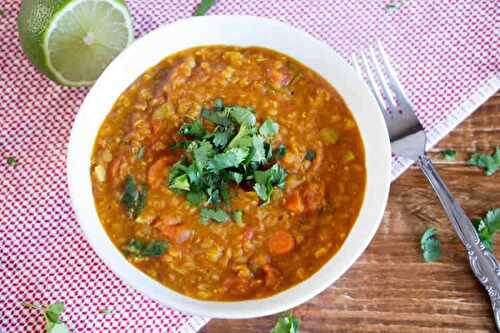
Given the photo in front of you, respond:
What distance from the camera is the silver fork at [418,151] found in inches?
158

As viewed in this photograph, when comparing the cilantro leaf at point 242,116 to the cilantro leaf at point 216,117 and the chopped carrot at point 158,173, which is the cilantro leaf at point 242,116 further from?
the chopped carrot at point 158,173

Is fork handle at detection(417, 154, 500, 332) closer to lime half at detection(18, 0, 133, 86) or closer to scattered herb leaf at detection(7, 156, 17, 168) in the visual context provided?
lime half at detection(18, 0, 133, 86)

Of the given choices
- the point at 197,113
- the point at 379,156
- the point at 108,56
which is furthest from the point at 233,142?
the point at 108,56

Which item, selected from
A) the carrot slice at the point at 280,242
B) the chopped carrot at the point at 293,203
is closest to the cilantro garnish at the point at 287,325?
the carrot slice at the point at 280,242

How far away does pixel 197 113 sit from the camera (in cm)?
374

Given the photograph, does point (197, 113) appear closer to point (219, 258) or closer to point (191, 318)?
point (219, 258)

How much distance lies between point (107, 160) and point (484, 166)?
7.57ft

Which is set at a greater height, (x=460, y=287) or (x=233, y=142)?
(x=233, y=142)

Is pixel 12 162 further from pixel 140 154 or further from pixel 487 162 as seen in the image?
pixel 487 162

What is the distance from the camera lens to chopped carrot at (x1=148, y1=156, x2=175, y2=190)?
3654mm

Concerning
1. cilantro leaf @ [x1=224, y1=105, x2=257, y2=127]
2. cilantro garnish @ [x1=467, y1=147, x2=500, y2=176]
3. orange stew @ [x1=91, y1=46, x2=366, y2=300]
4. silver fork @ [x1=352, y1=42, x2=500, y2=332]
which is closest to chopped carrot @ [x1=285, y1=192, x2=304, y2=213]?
orange stew @ [x1=91, y1=46, x2=366, y2=300]

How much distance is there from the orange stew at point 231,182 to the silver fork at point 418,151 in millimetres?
433

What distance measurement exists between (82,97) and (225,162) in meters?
1.24

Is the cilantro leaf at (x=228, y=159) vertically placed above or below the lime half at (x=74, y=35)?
below
